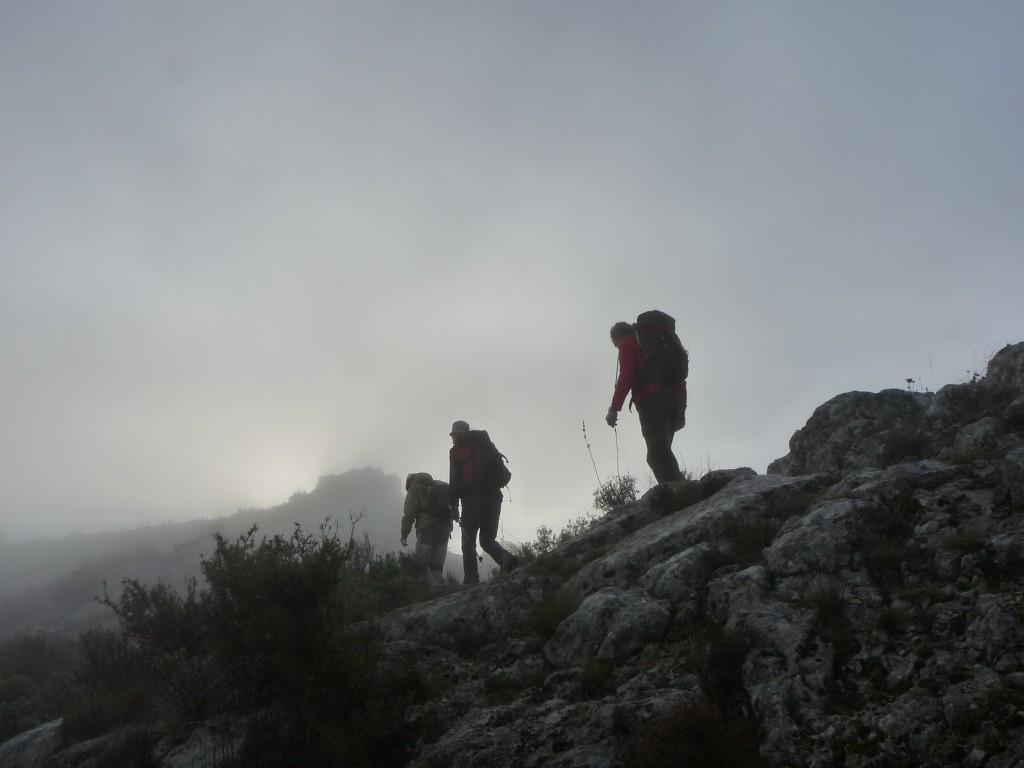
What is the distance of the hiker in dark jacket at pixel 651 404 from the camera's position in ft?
27.2

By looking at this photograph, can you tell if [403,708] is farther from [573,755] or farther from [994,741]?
[994,741]

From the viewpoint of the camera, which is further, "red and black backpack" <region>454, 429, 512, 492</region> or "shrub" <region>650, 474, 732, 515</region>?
"red and black backpack" <region>454, 429, 512, 492</region>

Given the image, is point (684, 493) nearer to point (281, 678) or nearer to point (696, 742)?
point (696, 742)

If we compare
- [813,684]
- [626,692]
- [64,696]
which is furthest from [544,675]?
[64,696]

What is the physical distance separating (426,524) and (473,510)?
187cm

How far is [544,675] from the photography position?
4875 mm

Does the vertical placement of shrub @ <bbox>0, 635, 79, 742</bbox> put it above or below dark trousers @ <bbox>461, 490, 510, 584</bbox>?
below

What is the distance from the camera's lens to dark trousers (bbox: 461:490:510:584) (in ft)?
30.6

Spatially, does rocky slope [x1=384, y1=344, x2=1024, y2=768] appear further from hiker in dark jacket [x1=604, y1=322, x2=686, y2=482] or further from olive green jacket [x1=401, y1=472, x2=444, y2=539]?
olive green jacket [x1=401, y1=472, x2=444, y2=539]

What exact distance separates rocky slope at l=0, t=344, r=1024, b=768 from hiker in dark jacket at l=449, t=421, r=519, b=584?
2117mm

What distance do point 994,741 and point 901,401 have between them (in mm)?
6692

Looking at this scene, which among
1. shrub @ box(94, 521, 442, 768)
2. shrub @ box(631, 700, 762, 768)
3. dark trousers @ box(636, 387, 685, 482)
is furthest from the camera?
dark trousers @ box(636, 387, 685, 482)

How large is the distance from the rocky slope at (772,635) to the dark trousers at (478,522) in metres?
2.14

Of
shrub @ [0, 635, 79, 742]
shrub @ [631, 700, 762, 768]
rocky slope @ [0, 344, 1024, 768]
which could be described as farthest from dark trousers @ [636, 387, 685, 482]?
shrub @ [0, 635, 79, 742]
